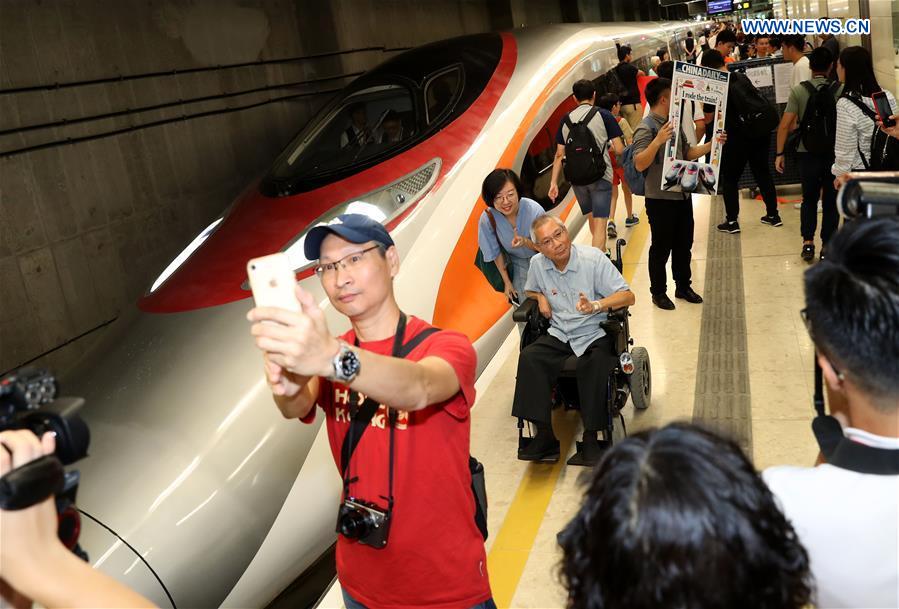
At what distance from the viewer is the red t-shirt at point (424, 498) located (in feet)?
6.84

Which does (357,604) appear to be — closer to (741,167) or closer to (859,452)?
(859,452)

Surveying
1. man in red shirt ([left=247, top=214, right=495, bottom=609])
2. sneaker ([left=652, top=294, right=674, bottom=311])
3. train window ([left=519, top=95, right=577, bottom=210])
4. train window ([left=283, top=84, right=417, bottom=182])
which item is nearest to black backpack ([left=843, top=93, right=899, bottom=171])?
sneaker ([left=652, top=294, right=674, bottom=311])

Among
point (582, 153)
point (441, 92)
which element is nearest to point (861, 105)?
A: point (582, 153)

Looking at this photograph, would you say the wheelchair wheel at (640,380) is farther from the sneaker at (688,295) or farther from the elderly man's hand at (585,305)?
the sneaker at (688,295)

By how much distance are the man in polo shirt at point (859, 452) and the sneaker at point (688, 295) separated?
478 cm

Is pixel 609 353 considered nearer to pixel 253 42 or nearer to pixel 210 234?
pixel 210 234

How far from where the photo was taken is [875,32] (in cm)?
991

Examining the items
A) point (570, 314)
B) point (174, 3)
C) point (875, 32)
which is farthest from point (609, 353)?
point (875, 32)

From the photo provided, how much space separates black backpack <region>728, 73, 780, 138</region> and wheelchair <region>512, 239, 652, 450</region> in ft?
11.5

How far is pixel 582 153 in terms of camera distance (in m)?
6.46

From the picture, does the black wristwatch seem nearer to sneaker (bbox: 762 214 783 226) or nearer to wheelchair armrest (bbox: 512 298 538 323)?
wheelchair armrest (bbox: 512 298 538 323)

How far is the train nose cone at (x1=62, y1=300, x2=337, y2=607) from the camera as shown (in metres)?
3.08

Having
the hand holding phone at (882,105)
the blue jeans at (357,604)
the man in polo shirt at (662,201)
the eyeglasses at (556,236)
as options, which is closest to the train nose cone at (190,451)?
the blue jeans at (357,604)

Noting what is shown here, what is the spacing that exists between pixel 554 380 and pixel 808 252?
328 centimetres
